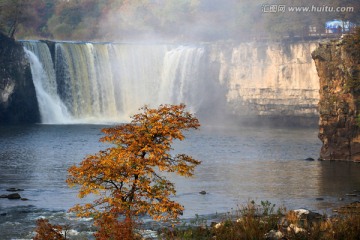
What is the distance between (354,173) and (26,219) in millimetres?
26142

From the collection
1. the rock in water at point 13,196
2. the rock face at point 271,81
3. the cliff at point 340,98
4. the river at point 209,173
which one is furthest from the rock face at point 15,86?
the rock in water at point 13,196

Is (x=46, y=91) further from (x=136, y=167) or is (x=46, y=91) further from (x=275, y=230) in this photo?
(x=136, y=167)

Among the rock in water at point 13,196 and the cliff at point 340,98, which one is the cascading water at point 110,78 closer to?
the cliff at point 340,98

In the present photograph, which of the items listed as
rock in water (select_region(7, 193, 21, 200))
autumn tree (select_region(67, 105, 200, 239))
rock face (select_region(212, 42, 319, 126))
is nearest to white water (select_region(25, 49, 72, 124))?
rock face (select_region(212, 42, 319, 126))

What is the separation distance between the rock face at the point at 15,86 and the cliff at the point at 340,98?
44828 mm

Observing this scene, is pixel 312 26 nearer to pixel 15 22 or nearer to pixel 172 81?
pixel 172 81

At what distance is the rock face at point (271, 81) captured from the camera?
101 meters

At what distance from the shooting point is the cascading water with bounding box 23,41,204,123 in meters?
106

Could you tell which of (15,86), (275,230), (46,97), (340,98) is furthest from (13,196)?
(46,97)

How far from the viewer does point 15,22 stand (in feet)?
367

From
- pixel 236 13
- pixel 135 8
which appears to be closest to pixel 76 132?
pixel 236 13

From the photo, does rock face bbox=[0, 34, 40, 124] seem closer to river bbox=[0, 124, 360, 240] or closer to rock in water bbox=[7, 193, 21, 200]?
river bbox=[0, 124, 360, 240]

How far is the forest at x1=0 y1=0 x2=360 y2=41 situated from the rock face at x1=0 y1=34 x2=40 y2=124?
22.4ft

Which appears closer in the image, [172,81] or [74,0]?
[172,81]
